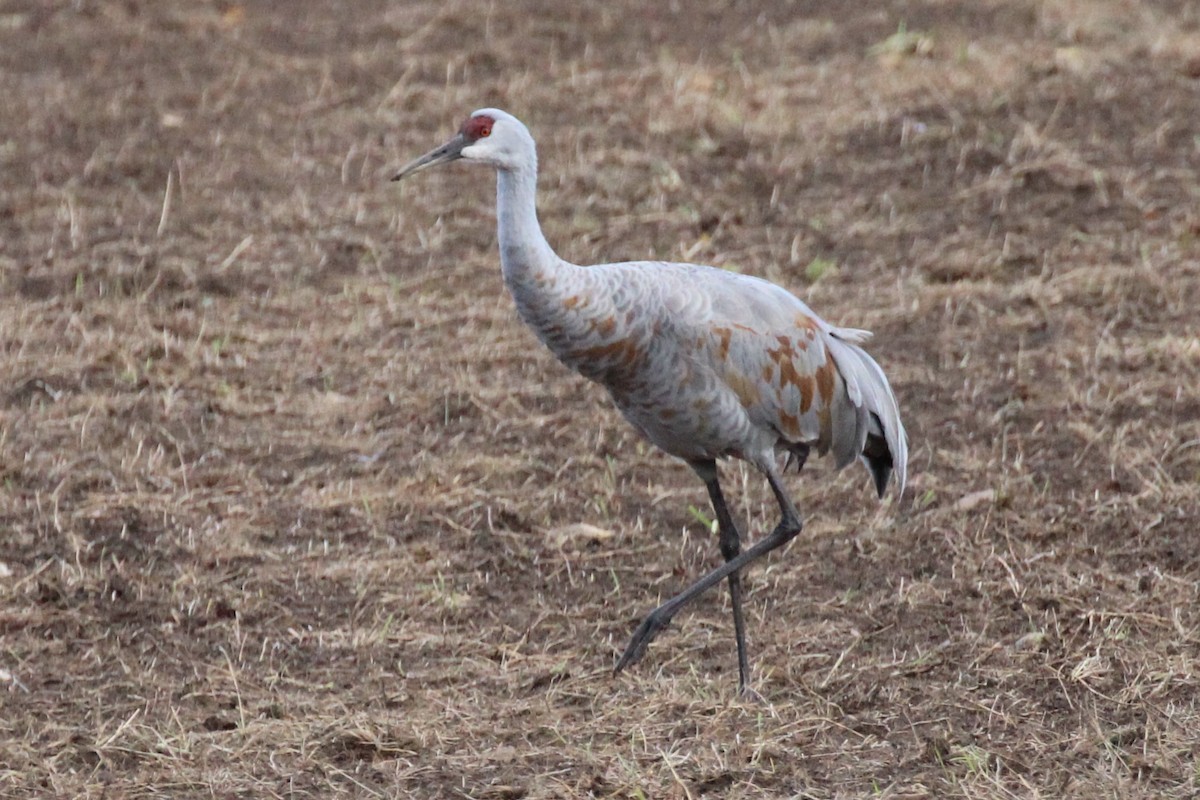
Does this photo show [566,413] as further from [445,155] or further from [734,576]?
[445,155]

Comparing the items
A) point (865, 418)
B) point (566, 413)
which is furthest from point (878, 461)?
point (566, 413)

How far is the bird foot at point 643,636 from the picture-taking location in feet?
14.0

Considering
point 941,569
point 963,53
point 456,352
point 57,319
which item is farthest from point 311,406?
point 963,53

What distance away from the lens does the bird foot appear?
14.0ft

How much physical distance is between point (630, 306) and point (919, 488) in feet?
4.80

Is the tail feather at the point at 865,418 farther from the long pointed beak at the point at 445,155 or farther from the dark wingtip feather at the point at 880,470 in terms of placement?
the long pointed beak at the point at 445,155

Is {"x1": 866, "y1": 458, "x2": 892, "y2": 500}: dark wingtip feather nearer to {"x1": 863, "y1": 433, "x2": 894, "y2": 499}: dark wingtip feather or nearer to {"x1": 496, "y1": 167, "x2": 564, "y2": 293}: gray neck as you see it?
{"x1": 863, "y1": 433, "x2": 894, "y2": 499}: dark wingtip feather

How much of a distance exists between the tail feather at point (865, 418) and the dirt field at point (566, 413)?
12.9 inches

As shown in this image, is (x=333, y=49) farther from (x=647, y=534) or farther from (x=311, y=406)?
(x=647, y=534)

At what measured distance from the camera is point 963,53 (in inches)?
336

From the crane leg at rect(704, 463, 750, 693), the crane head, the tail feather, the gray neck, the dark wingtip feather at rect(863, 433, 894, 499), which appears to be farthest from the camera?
the dark wingtip feather at rect(863, 433, 894, 499)

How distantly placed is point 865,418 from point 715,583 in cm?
60

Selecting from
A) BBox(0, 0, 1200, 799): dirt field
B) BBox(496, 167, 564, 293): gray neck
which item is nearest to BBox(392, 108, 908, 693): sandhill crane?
BBox(496, 167, 564, 293): gray neck

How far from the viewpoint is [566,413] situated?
577cm
